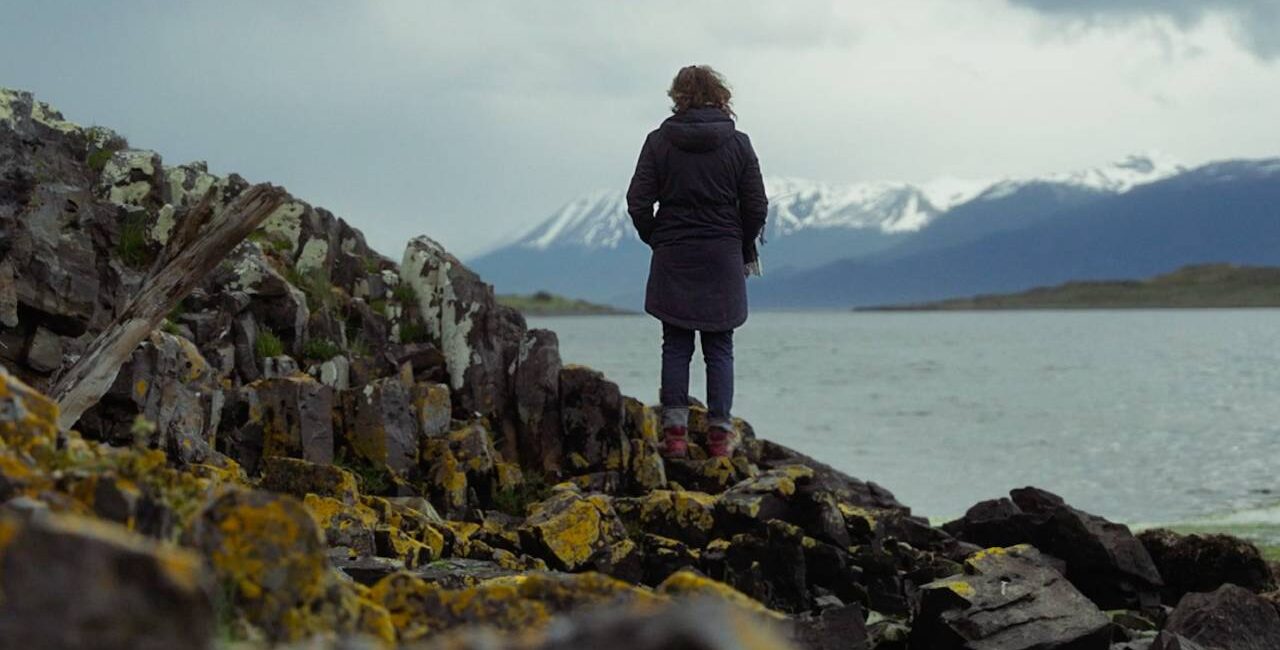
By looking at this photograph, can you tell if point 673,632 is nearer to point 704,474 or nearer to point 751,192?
point 751,192

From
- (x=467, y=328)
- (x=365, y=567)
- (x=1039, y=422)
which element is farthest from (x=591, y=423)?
(x=1039, y=422)

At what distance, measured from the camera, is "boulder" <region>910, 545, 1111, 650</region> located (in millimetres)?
12758

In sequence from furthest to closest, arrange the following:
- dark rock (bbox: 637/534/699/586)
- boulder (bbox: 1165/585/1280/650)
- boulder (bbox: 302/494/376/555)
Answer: dark rock (bbox: 637/534/699/586)
boulder (bbox: 1165/585/1280/650)
boulder (bbox: 302/494/376/555)

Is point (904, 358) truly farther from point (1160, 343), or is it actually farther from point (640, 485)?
point (640, 485)

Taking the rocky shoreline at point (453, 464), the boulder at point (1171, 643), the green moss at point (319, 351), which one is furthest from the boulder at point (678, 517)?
the green moss at point (319, 351)

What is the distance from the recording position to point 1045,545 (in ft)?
58.3

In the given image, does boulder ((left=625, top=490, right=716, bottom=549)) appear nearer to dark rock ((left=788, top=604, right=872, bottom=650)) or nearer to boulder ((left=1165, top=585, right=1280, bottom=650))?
dark rock ((left=788, top=604, right=872, bottom=650))

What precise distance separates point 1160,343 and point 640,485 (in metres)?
143

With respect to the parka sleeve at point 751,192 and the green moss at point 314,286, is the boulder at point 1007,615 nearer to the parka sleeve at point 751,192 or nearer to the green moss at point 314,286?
the parka sleeve at point 751,192

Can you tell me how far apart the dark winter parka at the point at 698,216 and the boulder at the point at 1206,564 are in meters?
6.84

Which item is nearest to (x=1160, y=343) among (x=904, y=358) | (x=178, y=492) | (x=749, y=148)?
(x=904, y=358)

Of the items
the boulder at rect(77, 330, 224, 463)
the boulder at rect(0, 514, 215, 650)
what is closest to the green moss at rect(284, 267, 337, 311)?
the boulder at rect(77, 330, 224, 463)

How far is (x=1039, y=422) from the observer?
2259 inches

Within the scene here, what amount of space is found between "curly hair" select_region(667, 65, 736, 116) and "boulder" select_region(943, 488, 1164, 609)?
7033mm
